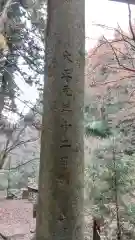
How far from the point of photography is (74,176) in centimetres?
74

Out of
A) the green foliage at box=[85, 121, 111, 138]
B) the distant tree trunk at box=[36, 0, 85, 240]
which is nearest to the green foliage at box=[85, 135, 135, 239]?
the green foliage at box=[85, 121, 111, 138]

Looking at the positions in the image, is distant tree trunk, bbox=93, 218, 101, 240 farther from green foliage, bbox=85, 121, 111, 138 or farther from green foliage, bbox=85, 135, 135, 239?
green foliage, bbox=85, 121, 111, 138

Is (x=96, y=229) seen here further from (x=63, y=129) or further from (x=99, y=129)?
(x=63, y=129)

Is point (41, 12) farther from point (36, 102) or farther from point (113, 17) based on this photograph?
point (36, 102)

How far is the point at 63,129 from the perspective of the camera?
76 cm

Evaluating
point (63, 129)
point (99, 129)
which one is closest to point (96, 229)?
point (99, 129)

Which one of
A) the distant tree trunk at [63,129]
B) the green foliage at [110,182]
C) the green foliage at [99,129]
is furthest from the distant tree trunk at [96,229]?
the distant tree trunk at [63,129]

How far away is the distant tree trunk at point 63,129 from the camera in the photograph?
28.2 inches

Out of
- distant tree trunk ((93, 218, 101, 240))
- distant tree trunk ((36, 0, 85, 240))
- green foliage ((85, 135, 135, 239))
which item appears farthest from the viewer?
green foliage ((85, 135, 135, 239))

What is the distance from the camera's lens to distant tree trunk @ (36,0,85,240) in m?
0.72

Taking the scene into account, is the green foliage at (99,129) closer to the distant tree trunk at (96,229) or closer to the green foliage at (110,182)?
the green foliage at (110,182)

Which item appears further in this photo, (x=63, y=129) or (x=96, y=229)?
(x=96, y=229)

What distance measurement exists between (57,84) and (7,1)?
1.17 meters

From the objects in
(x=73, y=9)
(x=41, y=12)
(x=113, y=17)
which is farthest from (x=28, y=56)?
(x=73, y=9)
